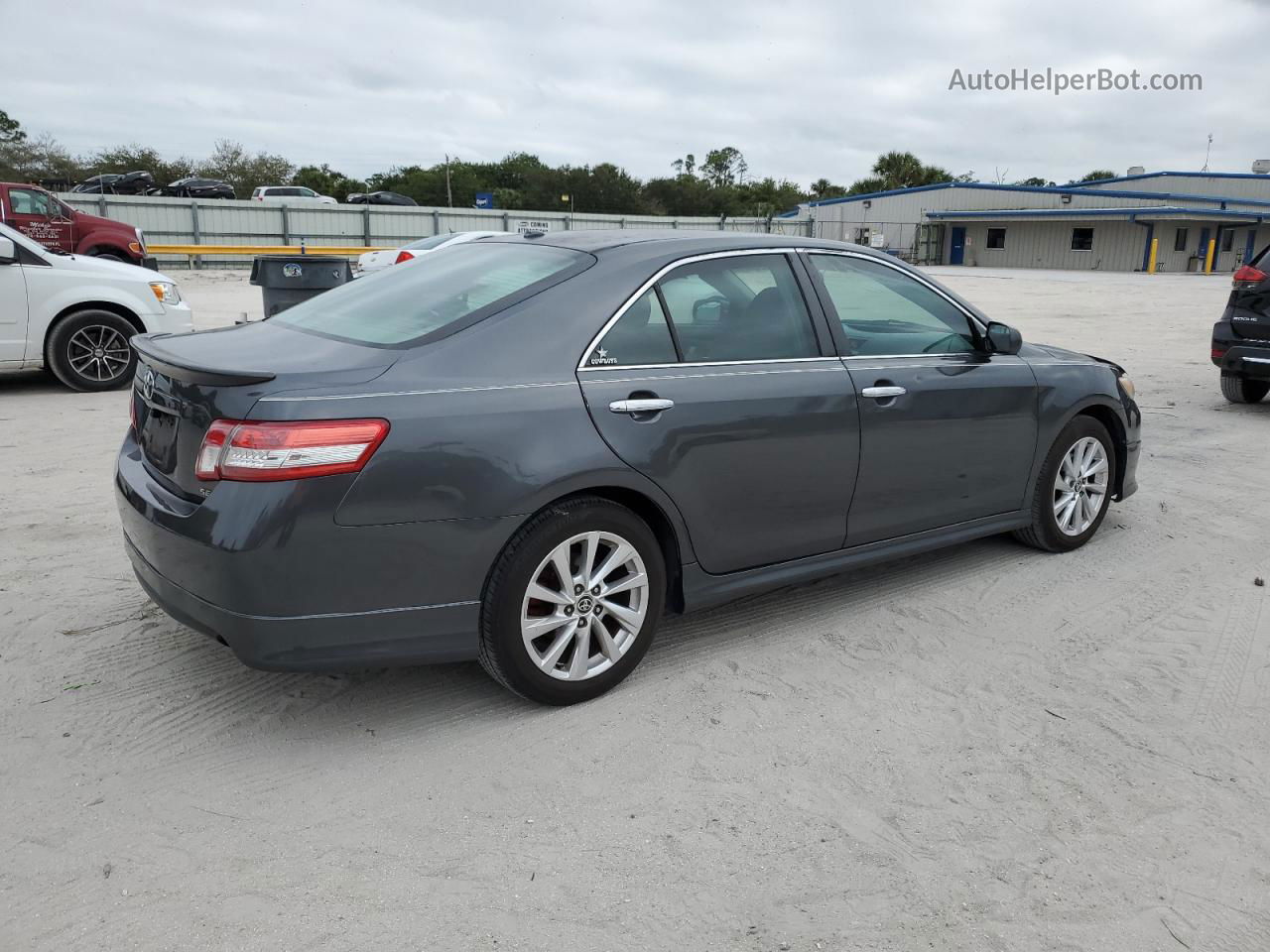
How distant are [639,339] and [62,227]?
62.6 ft

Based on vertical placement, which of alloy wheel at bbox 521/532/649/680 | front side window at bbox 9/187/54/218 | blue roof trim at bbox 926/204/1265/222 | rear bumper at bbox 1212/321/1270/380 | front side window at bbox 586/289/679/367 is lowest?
alloy wheel at bbox 521/532/649/680

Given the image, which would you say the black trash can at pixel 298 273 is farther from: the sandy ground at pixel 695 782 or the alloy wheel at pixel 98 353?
the sandy ground at pixel 695 782

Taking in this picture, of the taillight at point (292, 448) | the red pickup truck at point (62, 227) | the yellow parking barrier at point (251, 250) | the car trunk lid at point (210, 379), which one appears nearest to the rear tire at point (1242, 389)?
the car trunk lid at point (210, 379)

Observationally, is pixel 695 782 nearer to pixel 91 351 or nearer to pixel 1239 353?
pixel 1239 353

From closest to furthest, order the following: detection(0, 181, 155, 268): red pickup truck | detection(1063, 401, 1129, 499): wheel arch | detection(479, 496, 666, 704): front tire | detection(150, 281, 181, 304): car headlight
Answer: detection(479, 496, 666, 704): front tire → detection(1063, 401, 1129, 499): wheel arch → detection(150, 281, 181, 304): car headlight → detection(0, 181, 155, 268): red pickup truck

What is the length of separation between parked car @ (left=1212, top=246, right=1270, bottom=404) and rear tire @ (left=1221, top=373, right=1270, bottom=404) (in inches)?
17.5

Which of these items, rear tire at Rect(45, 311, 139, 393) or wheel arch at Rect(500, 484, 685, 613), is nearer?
wheel arch at Rect(500, 484, 685, 613)

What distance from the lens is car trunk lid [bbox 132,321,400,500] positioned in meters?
2.99

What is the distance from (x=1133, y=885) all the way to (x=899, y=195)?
54539mm

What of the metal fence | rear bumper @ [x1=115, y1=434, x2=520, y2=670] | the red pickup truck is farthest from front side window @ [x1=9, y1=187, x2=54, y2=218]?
rear bumper @ [x1=115, y1=434, x2=520, y2=670]

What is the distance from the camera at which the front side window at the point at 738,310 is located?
12.3ft

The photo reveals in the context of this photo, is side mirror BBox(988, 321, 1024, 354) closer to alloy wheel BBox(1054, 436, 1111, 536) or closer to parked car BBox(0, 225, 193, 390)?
alloy wheel BBox(1054, 436, 1111, 536)

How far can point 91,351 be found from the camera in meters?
9.30

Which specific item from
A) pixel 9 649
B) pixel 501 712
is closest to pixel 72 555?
pixel 9 649
